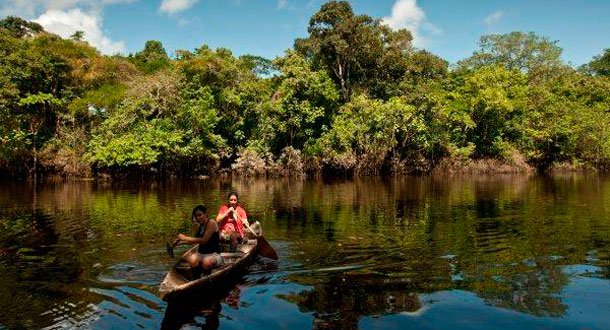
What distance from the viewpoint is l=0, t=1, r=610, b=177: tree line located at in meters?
39.2

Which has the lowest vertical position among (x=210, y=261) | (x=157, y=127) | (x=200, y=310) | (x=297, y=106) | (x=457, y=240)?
(x=200, y=310)

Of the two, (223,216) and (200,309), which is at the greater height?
(223,216)

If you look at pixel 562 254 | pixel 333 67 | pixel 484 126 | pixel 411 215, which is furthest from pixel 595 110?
pixel 562 254

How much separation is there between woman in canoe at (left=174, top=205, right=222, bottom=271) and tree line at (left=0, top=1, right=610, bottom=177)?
29.6 metres

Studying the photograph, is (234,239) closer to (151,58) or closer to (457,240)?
(457,240)

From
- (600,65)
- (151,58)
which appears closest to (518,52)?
(600,65)

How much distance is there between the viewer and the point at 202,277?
8.66 metres

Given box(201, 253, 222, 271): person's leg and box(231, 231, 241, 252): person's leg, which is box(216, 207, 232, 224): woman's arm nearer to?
box(231, 231, 241, 252): person's leg

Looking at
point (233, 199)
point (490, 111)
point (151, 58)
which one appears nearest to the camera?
point (233, 199)

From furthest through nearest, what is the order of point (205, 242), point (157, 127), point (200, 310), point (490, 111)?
point (490, 111) < point (157, 127) < point (205, 242) < point (200, 310)

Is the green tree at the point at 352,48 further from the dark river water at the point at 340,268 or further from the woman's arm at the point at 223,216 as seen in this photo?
the woman's arm at the point at 223,216

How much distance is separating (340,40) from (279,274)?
3423 centimetres

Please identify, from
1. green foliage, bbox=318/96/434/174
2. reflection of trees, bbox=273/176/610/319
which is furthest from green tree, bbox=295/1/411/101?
reflection of trees, bbox=273/176/610/319

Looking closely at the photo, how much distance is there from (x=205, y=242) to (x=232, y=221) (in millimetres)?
3492
